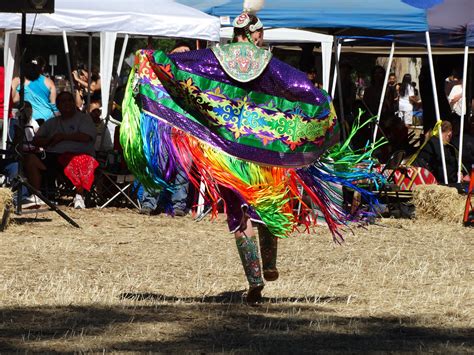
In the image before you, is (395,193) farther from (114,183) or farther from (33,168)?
(33,168)

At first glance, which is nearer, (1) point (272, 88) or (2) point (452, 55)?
(1) point (272, 88)

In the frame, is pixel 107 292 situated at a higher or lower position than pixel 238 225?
lower

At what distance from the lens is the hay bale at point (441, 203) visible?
10844 millimetres

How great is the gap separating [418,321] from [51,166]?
22.1 ft

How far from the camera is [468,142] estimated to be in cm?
1239

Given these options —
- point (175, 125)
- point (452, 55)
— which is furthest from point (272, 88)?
point (452, 55)

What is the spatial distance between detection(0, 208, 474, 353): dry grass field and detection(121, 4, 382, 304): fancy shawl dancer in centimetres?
48

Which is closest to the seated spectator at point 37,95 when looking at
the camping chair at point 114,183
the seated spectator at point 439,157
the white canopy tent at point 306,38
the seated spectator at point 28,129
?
the seated spectator at point 28,129

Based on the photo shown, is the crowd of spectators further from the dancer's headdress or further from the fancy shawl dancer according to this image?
the dancer's headdress

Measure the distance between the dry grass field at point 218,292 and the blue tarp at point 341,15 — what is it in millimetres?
2094

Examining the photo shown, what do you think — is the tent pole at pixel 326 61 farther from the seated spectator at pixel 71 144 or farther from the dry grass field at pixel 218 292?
the dry grass field at pixel 218 292

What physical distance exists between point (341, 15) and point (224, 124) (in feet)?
17.7

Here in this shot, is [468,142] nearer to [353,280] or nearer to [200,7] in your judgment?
[200,7]

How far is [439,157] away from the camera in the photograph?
11969 millimetres
